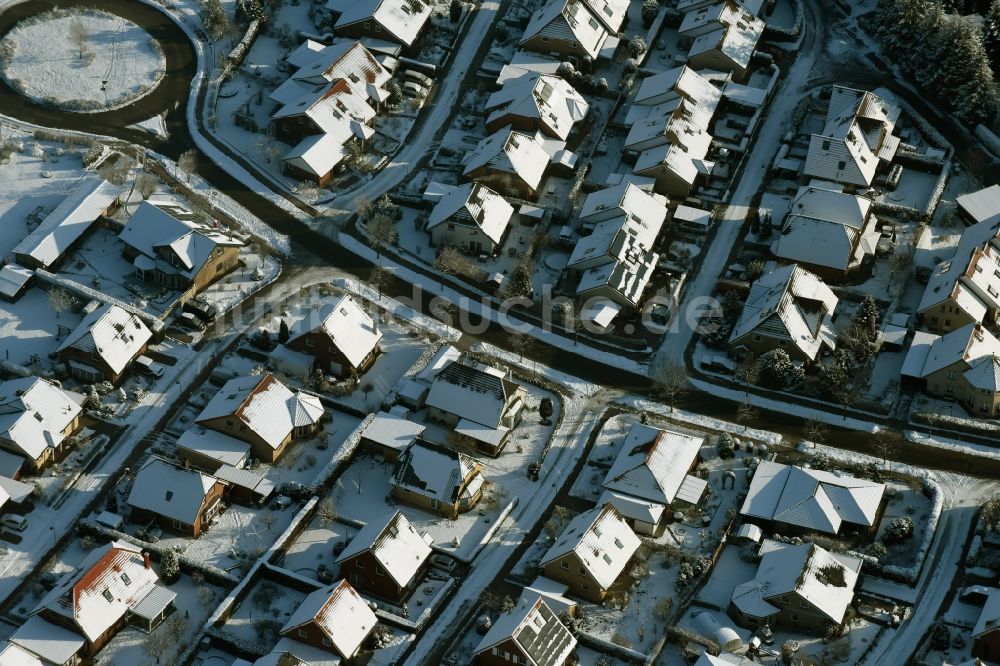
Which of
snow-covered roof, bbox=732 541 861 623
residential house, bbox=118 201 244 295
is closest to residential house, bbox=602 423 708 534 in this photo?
snow-covered roof, bbox=732 541 861 623

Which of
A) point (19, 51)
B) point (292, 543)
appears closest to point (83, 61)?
point (19, 51)

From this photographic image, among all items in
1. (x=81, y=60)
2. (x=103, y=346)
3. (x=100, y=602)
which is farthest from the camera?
(x=81, y=60)

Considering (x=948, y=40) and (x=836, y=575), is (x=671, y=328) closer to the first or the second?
(x=836, y=575)

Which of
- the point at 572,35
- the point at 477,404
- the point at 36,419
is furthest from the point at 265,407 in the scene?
the point at 572,35

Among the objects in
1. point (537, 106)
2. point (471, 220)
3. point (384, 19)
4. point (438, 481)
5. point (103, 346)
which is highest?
point (384, 19)

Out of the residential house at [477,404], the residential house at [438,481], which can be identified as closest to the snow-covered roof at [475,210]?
the residential house at [477,404]

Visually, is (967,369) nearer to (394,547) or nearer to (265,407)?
(394,547)
